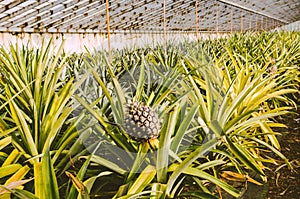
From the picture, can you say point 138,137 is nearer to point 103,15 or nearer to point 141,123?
point 141,123

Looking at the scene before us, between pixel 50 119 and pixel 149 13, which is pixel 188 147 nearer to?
pixel 50 119

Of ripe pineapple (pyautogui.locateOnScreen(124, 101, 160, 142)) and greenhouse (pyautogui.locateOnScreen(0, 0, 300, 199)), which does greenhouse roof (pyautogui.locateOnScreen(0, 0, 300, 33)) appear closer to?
greenhouse (pyautogui.locateOnScreen(0, 0, 300, 199))

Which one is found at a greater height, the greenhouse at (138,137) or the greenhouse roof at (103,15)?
the greenhouse roof at (103,15)

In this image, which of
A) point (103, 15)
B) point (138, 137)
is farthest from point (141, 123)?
point (103, 15)

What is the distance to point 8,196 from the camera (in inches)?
31.2

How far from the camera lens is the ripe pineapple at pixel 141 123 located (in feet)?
3.22

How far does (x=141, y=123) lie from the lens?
980 mm

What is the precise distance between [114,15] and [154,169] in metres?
6.54

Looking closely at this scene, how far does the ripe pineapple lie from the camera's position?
98 centimetres

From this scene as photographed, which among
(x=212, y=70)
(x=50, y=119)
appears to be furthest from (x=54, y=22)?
(x=50, y=119)

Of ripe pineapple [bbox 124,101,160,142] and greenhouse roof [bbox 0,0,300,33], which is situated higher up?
greenhouse roof [bbox 0,0,300,33]

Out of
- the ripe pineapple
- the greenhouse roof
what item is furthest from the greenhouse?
the greenhouse roof

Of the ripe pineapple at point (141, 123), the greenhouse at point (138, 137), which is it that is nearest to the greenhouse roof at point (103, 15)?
the greenhouse at point (138, 137)

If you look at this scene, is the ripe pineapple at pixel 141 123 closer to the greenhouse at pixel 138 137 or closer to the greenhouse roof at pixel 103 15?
the greenhouse at pixel 138 137
